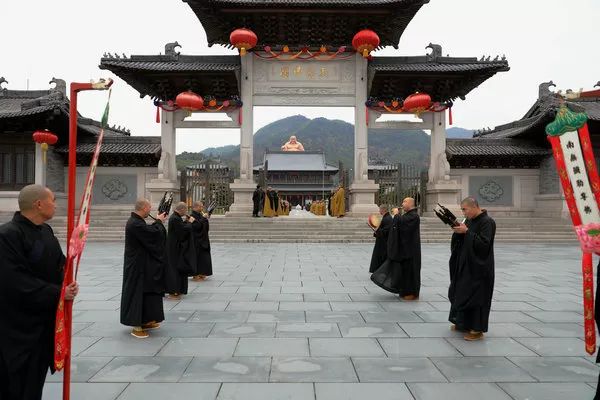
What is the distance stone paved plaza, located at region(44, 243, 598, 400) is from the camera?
3375 millimetres

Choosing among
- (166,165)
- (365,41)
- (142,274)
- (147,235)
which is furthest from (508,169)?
(142,274)

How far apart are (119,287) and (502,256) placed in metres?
→ 9.76

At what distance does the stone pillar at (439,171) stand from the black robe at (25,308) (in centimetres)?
1700

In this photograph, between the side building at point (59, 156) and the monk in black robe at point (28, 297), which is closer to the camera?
the monk in black robe at point (28, 297)

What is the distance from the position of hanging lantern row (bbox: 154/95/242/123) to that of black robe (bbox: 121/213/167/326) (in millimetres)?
12786

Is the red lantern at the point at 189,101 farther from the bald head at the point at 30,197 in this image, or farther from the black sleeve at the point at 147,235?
the bald head at the point at 30,197

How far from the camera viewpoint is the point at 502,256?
1173 cm

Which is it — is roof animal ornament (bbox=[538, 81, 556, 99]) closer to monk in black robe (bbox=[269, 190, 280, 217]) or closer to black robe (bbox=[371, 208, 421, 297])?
monk in black robe (bbox=[269, 190, 280, 217])

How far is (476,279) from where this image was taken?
4.65m

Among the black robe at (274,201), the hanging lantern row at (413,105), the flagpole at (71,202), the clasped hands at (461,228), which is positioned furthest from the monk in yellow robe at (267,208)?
the flagpole at (71,202)

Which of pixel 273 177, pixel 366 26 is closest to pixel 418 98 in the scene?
pixel 366 26

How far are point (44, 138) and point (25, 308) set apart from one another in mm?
17021

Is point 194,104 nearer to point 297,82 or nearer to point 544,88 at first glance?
point 297,82

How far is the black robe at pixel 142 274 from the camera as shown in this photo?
15.6 ft
